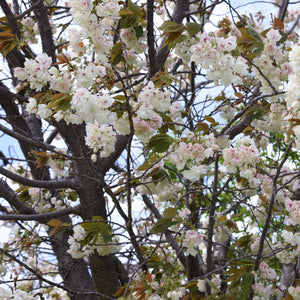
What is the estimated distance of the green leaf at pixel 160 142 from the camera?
1.55 metres

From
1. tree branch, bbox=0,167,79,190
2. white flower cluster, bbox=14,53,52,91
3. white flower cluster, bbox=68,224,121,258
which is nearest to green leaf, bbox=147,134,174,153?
white flower cluster, bbox=14,53,52,91

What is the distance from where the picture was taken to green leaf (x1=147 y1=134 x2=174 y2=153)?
1.55m

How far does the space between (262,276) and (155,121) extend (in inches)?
47.1

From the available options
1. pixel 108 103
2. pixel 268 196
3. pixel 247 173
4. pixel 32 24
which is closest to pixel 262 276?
pixel 268 196

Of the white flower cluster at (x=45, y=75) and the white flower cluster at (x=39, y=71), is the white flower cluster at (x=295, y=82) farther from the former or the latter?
the white flower cluster at (x=39, y=71)

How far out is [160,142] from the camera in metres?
1.57

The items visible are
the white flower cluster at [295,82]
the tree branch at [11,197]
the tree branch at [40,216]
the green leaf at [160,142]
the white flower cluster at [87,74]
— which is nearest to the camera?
the white flower cluster at [295,82]

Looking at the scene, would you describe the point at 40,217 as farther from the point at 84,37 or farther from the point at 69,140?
the point at 84,37

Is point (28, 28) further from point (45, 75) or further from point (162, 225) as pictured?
point (162, 225)

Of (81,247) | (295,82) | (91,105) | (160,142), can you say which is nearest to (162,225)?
(160,142)

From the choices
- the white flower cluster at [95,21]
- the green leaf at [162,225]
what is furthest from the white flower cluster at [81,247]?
the white flower cluster at [95,21]

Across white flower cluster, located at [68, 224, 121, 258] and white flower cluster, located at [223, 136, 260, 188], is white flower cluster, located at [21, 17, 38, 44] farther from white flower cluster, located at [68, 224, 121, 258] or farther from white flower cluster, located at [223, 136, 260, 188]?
white flower cluster, located at [223, 136, 260, 188]

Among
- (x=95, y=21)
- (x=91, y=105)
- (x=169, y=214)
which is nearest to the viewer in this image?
(x=91, y=105)

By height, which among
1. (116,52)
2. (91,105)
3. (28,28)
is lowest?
(91,105)
